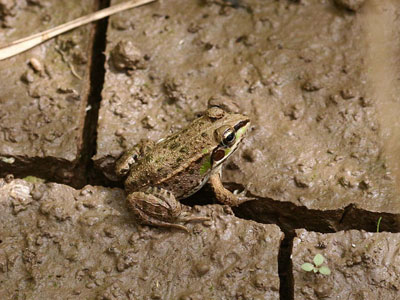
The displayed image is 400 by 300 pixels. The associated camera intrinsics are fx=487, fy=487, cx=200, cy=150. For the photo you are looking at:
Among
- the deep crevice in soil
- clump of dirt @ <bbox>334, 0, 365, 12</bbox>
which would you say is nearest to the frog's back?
the deep crevice in soil

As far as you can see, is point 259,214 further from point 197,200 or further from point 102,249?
point 102,249

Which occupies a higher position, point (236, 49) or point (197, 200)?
point (236, 49)

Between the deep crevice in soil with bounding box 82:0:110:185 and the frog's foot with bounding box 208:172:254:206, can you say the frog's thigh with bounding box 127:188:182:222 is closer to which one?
the frog's foot with bounding box 208:172:254:206

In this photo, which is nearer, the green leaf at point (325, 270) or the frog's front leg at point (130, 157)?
the green leaf at point (325, 270)

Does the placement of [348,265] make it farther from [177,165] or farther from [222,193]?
[177,165]

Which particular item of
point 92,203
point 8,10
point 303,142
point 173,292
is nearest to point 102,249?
point 92,203

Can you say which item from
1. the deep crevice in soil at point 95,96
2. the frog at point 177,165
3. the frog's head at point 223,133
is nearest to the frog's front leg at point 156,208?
the frog at point 177,165

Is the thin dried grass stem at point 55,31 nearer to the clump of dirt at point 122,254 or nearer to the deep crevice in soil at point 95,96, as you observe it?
the deep crevice in soil at point 95,96
